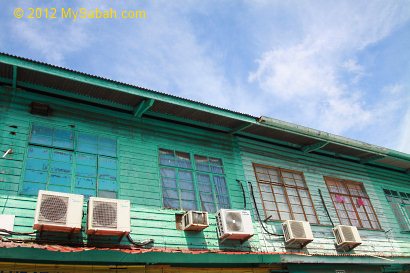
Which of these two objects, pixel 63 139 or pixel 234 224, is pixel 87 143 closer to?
pixel 63 139

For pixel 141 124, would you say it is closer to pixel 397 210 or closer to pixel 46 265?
pixel 46 265

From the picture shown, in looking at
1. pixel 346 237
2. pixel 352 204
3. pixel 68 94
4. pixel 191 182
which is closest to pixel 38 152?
pixel 68 94

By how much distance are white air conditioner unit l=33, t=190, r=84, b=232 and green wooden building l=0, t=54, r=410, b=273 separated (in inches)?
13.2

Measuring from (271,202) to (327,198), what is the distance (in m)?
2.20

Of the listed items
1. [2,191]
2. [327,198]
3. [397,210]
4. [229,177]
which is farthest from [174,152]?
[397,210]

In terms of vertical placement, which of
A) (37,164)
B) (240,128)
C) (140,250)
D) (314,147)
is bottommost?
(140,250)

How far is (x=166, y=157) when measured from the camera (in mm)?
9008

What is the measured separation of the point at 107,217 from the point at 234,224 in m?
2.86

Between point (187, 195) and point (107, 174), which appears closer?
point (107, 174)

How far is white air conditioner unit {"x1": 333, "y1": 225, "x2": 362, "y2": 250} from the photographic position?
32.2ft

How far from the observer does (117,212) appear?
686 centimetres

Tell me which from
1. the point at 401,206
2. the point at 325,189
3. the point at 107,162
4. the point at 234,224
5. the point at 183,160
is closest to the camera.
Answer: the point at 107,162

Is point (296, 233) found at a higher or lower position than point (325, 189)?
lower

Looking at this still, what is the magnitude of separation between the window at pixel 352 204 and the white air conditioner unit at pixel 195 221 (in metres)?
5.05
